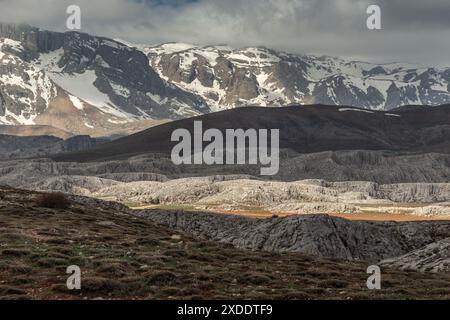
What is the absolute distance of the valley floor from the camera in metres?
35.5

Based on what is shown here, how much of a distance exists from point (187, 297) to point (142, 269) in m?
8.49

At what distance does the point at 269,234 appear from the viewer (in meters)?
82.8

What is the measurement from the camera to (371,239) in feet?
272

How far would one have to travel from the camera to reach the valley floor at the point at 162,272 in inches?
1398

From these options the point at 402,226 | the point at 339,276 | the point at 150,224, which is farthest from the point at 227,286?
the point at 402,226

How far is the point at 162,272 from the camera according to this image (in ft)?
128
